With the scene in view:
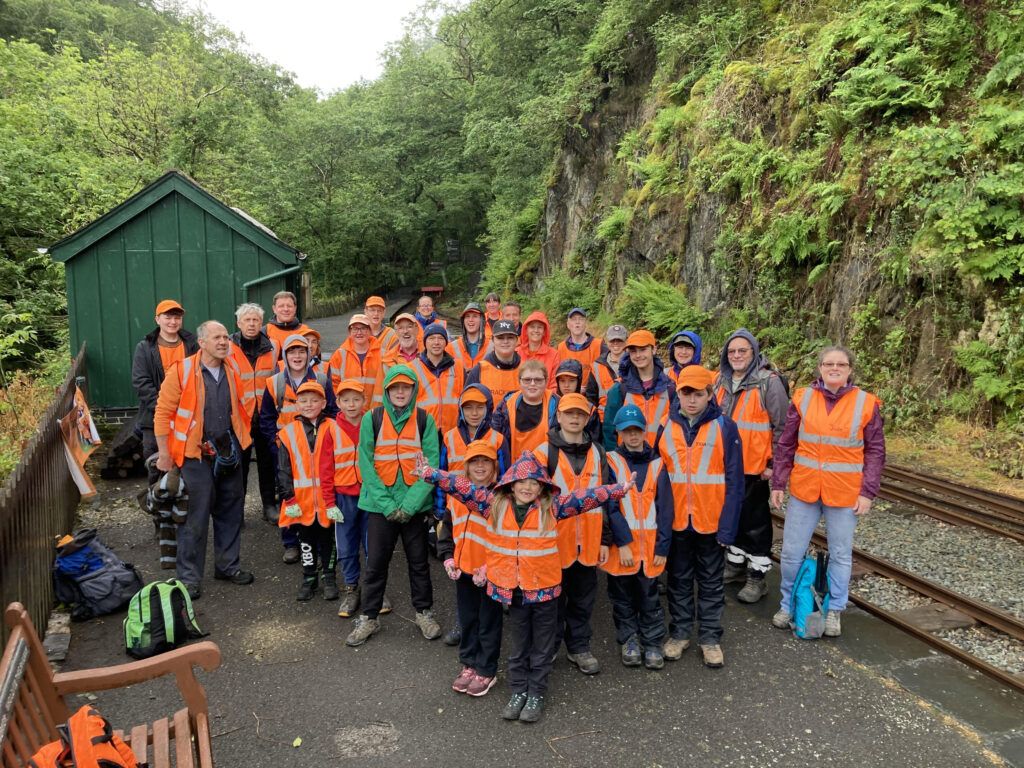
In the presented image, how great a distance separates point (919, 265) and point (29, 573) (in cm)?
1111

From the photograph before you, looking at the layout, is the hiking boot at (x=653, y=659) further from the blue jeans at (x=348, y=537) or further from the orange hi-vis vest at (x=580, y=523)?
the blue jeans at (x=348, y=537)

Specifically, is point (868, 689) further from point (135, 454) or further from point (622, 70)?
point (622, 70)

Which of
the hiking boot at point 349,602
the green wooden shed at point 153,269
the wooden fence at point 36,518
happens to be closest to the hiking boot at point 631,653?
the hiking boot at point 349,602

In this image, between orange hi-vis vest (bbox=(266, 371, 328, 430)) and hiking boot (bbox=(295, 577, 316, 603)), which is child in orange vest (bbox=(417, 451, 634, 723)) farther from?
orange hi-vis vest (bbox=(266, 371, 328, 430))

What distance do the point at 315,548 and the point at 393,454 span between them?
1.45 meters

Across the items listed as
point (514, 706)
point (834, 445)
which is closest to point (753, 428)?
point (834, 445)

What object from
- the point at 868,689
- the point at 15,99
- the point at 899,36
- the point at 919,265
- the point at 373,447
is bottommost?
the point at 868,689

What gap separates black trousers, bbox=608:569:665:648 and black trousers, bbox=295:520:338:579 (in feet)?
8.21

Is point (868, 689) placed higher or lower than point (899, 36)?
lower

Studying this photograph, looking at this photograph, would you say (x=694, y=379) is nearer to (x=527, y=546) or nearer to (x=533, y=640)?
(x=527, y=546)

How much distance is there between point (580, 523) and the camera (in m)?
4.48

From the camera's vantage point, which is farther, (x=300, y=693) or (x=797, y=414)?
(x=797, y=414)

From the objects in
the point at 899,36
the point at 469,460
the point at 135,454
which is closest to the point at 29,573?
the point at 469,460

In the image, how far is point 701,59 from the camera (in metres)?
16.6
